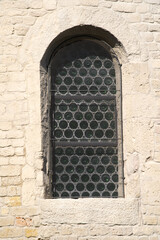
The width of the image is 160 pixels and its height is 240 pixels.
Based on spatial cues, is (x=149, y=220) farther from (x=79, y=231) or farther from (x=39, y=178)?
(x=39, y=178)

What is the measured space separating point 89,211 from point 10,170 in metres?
1.03

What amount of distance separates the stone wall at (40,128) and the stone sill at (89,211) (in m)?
0.01

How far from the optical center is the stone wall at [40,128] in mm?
6238

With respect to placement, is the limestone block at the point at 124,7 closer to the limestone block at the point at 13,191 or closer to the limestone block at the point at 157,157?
the limestone block at the point at 157,157

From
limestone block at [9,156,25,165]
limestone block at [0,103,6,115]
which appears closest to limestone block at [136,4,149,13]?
limestone block at [0,103,6,115]

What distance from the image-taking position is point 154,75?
665 centimetres

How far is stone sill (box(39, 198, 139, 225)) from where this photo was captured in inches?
245

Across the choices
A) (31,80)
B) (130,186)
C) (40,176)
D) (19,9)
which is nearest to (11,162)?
(40,176)

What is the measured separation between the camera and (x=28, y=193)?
6.29m

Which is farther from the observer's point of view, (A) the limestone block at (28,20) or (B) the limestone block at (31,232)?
(A) the limestone block at (28,20)

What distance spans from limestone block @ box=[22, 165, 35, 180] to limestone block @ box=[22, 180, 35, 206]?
2.4 inches

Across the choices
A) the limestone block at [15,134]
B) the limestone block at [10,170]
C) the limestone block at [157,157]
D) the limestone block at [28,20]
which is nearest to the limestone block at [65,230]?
the limestone block at [10,170]

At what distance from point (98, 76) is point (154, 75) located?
71 centimetres

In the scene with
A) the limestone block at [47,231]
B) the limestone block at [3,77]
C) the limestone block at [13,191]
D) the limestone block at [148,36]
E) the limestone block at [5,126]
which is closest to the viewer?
the limestone block at [47,231]
